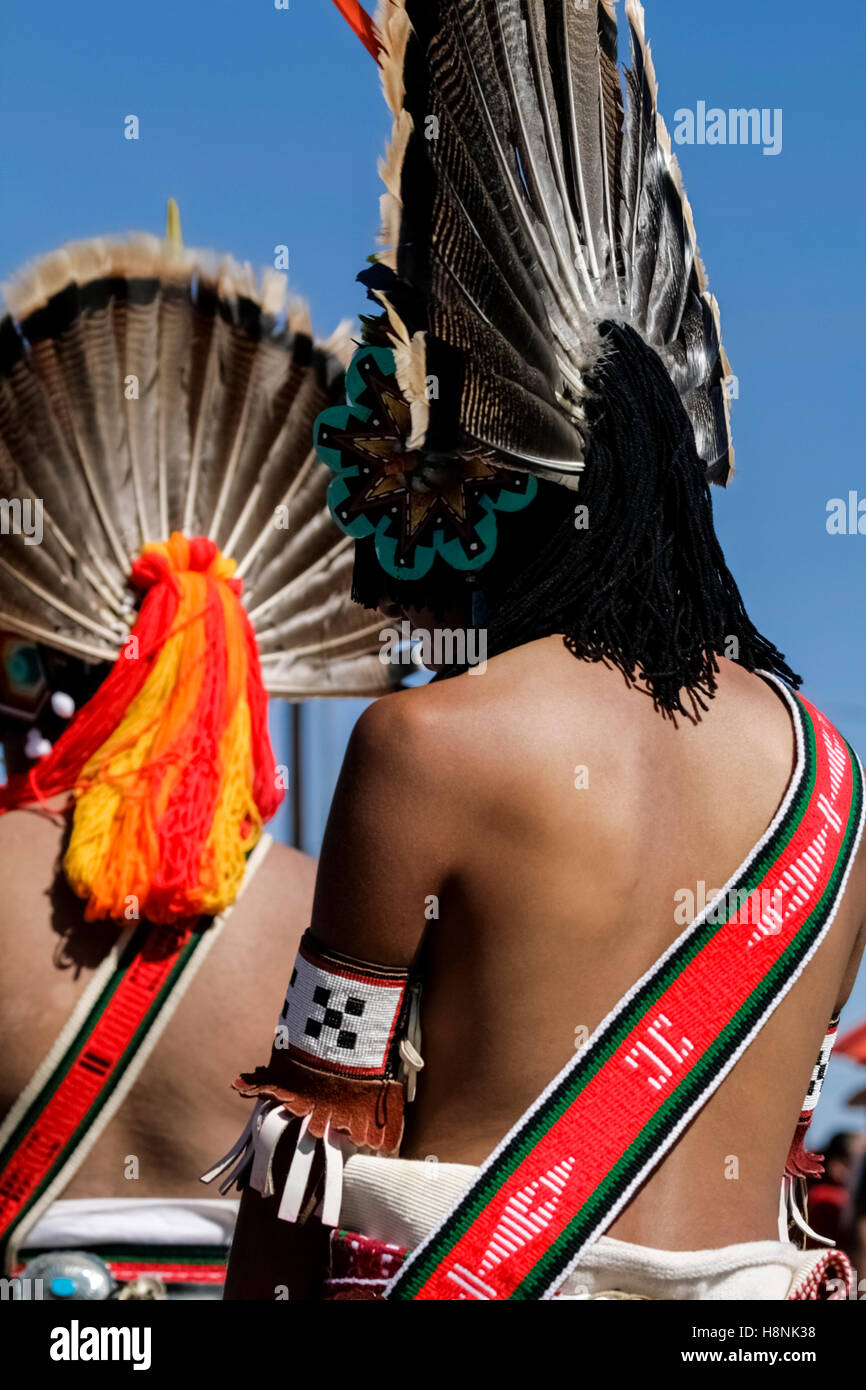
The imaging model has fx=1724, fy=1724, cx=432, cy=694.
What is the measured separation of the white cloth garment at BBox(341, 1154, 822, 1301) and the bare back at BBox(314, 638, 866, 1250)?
0.03 m

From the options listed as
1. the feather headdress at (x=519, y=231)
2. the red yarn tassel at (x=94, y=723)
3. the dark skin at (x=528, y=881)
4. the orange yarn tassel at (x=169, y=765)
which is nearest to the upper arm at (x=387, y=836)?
the dark skin at (x=528, y=881)

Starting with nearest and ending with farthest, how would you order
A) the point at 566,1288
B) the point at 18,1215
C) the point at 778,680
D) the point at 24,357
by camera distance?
1. the point at 566,1288
2. the point at 778,680
3. the point at 18,1215
4. the point at 24,357

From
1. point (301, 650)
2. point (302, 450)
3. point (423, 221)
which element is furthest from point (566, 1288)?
point (302, 450)

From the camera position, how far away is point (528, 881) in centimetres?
188

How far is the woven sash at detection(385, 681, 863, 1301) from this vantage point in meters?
1.88

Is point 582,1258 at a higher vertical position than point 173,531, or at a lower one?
lower

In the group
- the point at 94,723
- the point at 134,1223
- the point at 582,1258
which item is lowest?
the point at 134,1223

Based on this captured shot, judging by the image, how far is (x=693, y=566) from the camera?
214cm

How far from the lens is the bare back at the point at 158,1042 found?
3453 millimetres

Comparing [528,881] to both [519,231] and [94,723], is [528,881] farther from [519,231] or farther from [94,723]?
[94,723]

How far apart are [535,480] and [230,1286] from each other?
1.03 metres

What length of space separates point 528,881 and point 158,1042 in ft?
6.02

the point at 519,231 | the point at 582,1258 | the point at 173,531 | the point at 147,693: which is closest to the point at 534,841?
the point at 582,1258
